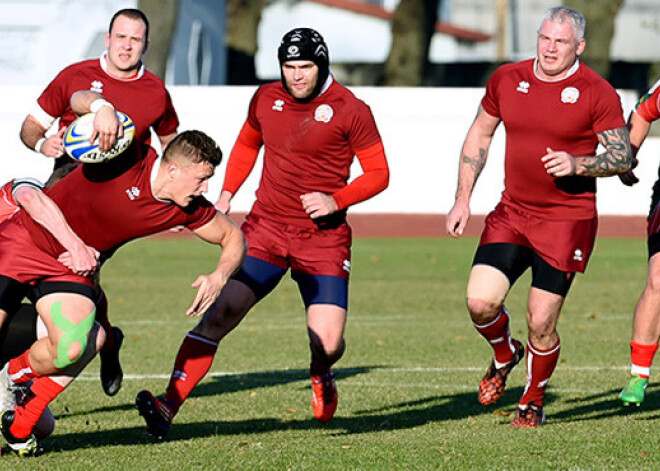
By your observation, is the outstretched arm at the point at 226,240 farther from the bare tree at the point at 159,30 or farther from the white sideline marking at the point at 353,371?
the bare tree at the point at 159,30

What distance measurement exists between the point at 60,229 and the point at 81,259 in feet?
0.65

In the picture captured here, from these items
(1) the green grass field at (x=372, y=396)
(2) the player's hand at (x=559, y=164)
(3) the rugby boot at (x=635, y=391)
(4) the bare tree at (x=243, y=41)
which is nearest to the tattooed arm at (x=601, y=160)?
(2) the player's hand at (x=559, y=164)

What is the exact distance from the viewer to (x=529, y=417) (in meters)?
8.84

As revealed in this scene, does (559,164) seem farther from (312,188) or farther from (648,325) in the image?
(312,188)

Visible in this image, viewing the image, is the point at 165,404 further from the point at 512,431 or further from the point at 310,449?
the point at 512,431

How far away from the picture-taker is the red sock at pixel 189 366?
8.45 m

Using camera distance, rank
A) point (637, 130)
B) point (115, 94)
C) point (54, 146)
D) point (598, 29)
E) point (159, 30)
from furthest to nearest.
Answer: point (598, 29)
point (159, 30)
point (115, 94)
point (637, 130)
point (54, 146)

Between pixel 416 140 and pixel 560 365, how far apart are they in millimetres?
15950

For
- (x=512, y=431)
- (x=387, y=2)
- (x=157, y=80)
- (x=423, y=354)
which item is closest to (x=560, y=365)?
(x=423, y=354)

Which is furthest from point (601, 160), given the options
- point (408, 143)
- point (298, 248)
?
point (408, 143)

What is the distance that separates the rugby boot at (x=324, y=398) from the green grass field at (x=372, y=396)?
108 millimetres

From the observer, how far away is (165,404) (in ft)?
27.0

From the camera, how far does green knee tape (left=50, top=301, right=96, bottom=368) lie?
24.4ft

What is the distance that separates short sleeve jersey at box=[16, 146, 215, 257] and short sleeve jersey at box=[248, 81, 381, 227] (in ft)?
4.91
